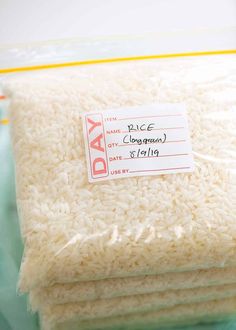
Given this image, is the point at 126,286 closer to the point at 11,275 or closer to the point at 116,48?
the point at 11,275

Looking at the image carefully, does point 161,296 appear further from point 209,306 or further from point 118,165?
point 118,165

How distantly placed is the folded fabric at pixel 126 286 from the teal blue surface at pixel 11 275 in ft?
0.41

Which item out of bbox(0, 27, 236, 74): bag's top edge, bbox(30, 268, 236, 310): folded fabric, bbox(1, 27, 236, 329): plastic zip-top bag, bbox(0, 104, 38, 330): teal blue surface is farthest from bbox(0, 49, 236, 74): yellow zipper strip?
bbox(30, 268, 236, 310): folded fabric

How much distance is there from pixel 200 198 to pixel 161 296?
205 millimetres

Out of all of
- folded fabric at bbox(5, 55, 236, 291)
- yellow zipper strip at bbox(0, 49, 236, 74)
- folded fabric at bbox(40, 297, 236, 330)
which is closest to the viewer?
folded fabric at bbox(5, 55, 236, 291)

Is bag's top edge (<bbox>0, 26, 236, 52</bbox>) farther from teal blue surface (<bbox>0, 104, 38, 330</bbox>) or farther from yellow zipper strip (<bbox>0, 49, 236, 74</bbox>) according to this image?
teal blue surface (<bbox>0, 104, 38, 330</bbox>)

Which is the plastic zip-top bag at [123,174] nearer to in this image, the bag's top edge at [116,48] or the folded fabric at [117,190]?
the folded fabric at [117,190]

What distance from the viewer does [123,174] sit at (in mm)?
771

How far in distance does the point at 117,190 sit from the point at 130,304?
220 mm

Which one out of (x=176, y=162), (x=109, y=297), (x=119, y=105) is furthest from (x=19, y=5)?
(x=109, y=297)

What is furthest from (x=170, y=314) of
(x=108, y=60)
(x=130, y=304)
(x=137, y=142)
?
(x=108, y=60)

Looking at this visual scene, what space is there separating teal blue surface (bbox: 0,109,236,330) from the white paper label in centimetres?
28

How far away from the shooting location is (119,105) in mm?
811

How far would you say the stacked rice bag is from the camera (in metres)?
0.73
